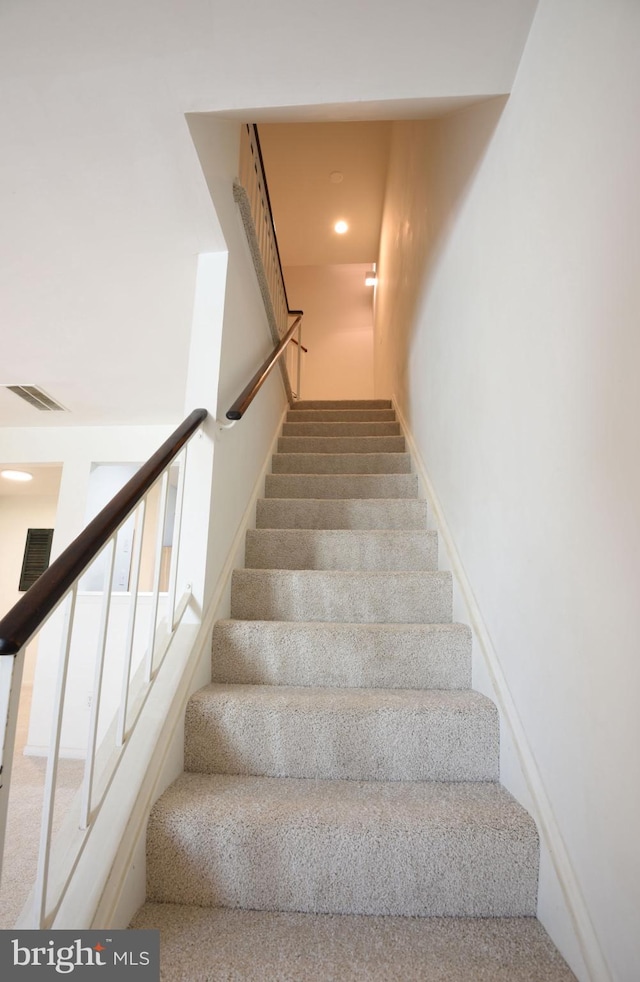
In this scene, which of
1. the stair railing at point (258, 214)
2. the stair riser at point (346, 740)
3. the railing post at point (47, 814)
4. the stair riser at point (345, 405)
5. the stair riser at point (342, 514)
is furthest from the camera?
the stair riser at point (345, 405)

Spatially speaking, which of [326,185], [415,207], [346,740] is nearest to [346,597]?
[346,740]

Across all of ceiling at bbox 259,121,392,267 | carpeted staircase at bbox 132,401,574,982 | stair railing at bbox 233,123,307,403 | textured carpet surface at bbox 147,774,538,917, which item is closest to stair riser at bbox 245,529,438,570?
carpeted staircase at bbox 132,401,574,982

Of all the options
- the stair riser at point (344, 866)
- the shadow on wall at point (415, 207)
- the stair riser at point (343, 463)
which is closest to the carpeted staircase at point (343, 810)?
the stair riser at point (344, 866)

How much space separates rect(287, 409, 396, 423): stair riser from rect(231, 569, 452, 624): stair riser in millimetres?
2175

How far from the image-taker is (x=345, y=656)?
161 cm

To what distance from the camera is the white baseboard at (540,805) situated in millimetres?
877

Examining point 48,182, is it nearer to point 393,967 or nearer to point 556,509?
point 556,509

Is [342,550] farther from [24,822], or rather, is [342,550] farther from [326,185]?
[326,185]

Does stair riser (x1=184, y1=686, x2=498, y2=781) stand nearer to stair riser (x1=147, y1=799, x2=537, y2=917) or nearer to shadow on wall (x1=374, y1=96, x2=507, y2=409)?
stair riser (x1=147, y1=799, x2=537, y2=917)

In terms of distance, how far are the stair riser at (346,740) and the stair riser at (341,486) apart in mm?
1457

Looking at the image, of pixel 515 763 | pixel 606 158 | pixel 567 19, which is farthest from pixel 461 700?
pixel 567 19

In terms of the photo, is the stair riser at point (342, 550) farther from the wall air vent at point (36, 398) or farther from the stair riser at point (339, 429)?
the wall air vent at point (36, 398)

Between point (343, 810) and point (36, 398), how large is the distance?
340 cm

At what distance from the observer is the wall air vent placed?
3.30 metres
